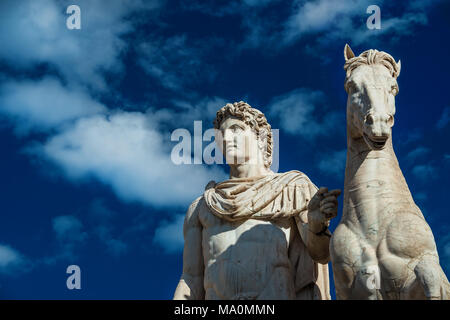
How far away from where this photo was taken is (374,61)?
445 inches

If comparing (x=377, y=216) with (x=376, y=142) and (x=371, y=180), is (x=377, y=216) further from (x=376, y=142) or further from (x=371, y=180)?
(x=376, y=142)

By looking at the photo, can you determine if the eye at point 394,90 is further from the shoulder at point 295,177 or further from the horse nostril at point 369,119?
the shoulder at point 295,177

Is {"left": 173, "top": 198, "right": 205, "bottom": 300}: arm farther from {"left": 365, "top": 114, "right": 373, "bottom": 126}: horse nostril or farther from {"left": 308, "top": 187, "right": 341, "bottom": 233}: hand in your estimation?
{"left": 365, "top": 114, "right": 373, "bottom": 126}: horse nostril

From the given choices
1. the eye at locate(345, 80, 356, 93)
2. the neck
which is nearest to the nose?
the eye at locate(345, 80, 356, 93)

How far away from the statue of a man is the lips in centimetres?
94

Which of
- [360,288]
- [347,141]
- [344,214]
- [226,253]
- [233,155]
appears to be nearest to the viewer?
[360,288]

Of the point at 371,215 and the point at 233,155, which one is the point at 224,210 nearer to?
the point at 233,155

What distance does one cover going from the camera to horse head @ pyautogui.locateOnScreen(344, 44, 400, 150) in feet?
33.9

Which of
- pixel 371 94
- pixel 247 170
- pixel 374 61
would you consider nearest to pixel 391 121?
pixel 371 94

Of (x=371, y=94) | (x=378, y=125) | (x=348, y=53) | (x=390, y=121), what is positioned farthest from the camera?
(x=348, y=53)

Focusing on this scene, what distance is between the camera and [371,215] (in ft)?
33.4

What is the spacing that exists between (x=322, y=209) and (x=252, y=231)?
146 centimetres

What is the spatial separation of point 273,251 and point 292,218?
657 mm
